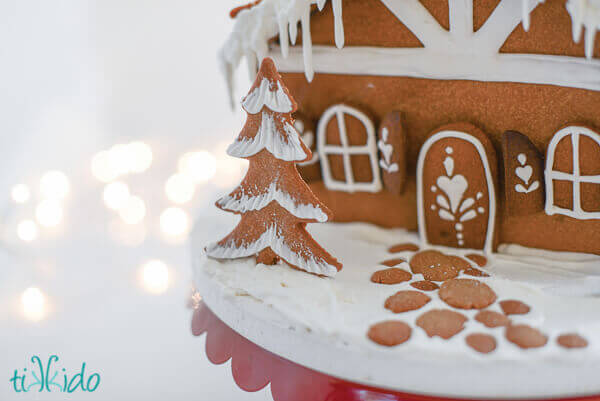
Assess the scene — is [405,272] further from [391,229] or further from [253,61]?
[253,61]

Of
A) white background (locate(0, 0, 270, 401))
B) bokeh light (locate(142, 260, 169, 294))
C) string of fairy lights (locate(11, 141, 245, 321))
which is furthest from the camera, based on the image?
string of fairy lights (locate(11, 141, 245, 321))

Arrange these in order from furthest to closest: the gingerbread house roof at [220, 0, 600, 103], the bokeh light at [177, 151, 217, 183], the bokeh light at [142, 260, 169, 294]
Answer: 1. the bokeh light at [177, 151, 217, 183]
2. the bokeh light at [142, 260, 169, 294]
3. the gingerbread house roof at [220, 0, 600, 103]

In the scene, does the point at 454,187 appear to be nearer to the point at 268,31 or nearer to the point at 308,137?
the point at 308,137

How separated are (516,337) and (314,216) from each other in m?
0.49

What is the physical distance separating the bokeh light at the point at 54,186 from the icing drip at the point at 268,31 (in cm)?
93

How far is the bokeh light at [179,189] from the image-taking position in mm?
2553

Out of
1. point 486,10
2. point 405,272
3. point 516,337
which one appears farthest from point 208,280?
point 486,10

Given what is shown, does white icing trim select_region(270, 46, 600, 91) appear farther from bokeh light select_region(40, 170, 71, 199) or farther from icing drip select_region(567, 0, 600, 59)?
bokeh light select_region(40, 170, 71, 199)

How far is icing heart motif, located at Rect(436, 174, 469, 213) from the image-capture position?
5.37 ft

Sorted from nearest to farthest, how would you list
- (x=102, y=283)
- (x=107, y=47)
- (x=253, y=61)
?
1. (x=253, y=61)
2. (x=102, y=283)
3. (x=107, y=47)

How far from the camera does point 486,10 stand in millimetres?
1515

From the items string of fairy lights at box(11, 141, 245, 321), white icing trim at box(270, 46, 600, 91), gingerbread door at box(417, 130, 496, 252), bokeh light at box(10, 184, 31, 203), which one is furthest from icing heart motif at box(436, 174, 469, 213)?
bokeh light at box(10, 184, 31, 203)

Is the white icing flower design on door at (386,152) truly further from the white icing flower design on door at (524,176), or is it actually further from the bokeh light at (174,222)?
the bokeh light at (174,222)

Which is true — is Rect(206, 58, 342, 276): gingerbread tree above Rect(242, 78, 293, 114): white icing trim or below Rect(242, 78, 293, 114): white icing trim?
below
